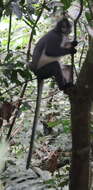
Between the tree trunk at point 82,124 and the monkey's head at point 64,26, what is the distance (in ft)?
5.29

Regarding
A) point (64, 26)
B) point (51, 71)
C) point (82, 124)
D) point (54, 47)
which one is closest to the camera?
point (82, 124)

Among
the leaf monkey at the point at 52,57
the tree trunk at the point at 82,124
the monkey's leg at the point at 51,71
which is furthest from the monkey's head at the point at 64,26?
the tree trunk at the point at 82,124

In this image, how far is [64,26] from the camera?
2.91 meters

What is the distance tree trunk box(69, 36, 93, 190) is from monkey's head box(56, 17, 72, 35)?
5.29 ft

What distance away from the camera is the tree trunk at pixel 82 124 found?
1300 mm

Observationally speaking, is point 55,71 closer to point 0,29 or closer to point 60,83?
point 60,83

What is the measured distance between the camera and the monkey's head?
290 cm

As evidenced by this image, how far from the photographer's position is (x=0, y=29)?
4578 mm

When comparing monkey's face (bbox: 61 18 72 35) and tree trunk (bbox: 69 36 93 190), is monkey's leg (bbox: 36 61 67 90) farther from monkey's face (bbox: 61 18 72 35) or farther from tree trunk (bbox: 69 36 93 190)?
tree trunk (bbox: 69 36 93 190)

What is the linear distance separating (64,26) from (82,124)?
175 centimetres

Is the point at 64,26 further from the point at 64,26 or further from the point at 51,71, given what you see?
the point at 51,71

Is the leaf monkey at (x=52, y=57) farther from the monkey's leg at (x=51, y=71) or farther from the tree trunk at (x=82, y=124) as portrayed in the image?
the tree trunk at (x=82, y=124)

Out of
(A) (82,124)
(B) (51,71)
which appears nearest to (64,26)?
(B) (51,71)

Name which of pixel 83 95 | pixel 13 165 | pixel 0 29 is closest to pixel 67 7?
pixel 83 95
